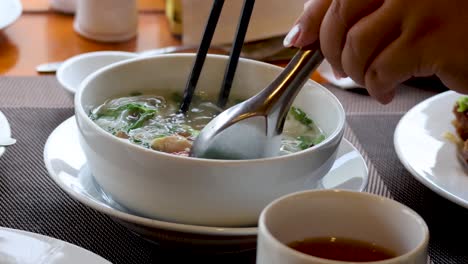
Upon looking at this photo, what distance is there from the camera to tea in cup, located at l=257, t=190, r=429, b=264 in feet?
2.23

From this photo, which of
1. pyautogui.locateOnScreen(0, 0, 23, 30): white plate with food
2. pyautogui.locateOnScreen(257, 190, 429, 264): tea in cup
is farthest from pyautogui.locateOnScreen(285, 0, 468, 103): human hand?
pyautogui.locateOnScreen(0, 0, 23, 30): white plate with food

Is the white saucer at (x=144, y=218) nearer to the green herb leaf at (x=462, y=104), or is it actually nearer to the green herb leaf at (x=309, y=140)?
the green herb leaf at (x=309, y=140)

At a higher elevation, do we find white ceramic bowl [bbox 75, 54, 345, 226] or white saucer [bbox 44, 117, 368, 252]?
white ceramic bowl [bbox 75, 54, 345, 226]

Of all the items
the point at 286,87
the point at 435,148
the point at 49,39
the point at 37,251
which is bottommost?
the point at 49,39

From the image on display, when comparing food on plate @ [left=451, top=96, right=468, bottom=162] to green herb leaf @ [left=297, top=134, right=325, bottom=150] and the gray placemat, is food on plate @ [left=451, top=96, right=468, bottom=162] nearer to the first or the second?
green herb leaf @ [left=297, top=134, right=325, bottom=150]

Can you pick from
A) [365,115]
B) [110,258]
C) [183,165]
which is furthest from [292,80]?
[365,115]

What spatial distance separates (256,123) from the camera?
0.88 m

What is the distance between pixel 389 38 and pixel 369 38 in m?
0.02

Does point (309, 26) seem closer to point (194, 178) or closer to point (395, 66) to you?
point (395, 66)

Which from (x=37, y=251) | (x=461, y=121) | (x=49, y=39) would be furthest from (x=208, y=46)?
(x=49, y=39)

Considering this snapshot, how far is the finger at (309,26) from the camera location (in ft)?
3.00

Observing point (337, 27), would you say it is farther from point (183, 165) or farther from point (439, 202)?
point (439, 202)

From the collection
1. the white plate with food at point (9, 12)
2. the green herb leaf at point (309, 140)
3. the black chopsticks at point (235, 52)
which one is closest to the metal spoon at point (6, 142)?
the black chopsticks at point (235, 52)

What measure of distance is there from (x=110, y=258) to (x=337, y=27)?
381 millimetres
